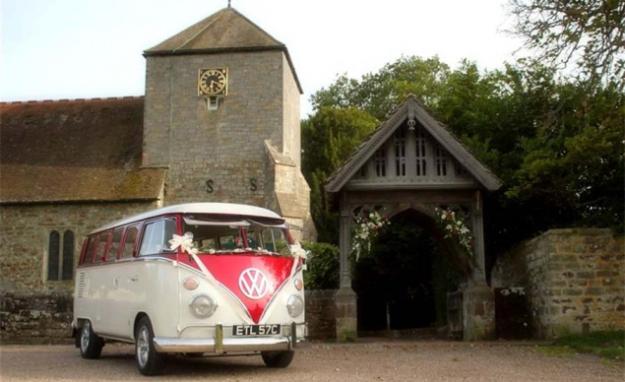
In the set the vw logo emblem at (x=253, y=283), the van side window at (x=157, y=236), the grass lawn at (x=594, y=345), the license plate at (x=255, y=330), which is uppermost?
the van side window at (x=157, y=236)

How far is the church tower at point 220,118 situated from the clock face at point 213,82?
0.13 feet

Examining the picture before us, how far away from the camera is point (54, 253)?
26453 mm

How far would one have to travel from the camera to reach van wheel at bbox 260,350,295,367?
966 centimetres

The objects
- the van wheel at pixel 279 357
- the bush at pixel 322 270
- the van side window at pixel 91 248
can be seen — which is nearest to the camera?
the van wheel at pixel 279 357

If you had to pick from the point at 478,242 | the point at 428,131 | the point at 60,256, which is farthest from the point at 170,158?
the point at 478,242

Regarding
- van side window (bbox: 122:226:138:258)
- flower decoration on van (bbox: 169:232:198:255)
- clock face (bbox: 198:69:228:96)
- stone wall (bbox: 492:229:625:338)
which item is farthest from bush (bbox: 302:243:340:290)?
clock face (bbox: 198:69:228:96)

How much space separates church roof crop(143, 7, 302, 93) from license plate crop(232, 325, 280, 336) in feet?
63.4

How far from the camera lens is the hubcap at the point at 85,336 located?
11625 millimetres

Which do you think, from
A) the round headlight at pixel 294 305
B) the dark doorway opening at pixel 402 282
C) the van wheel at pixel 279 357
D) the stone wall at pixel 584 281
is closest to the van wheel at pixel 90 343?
the van wheel at pixel 279 357

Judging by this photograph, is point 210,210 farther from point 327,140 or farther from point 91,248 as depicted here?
point 327,140

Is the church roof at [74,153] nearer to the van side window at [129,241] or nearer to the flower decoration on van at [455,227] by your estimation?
the flower decoration on van at [455,227]

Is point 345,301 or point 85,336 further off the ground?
point 345,301

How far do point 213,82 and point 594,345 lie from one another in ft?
62.6

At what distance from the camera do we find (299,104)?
105 feet
